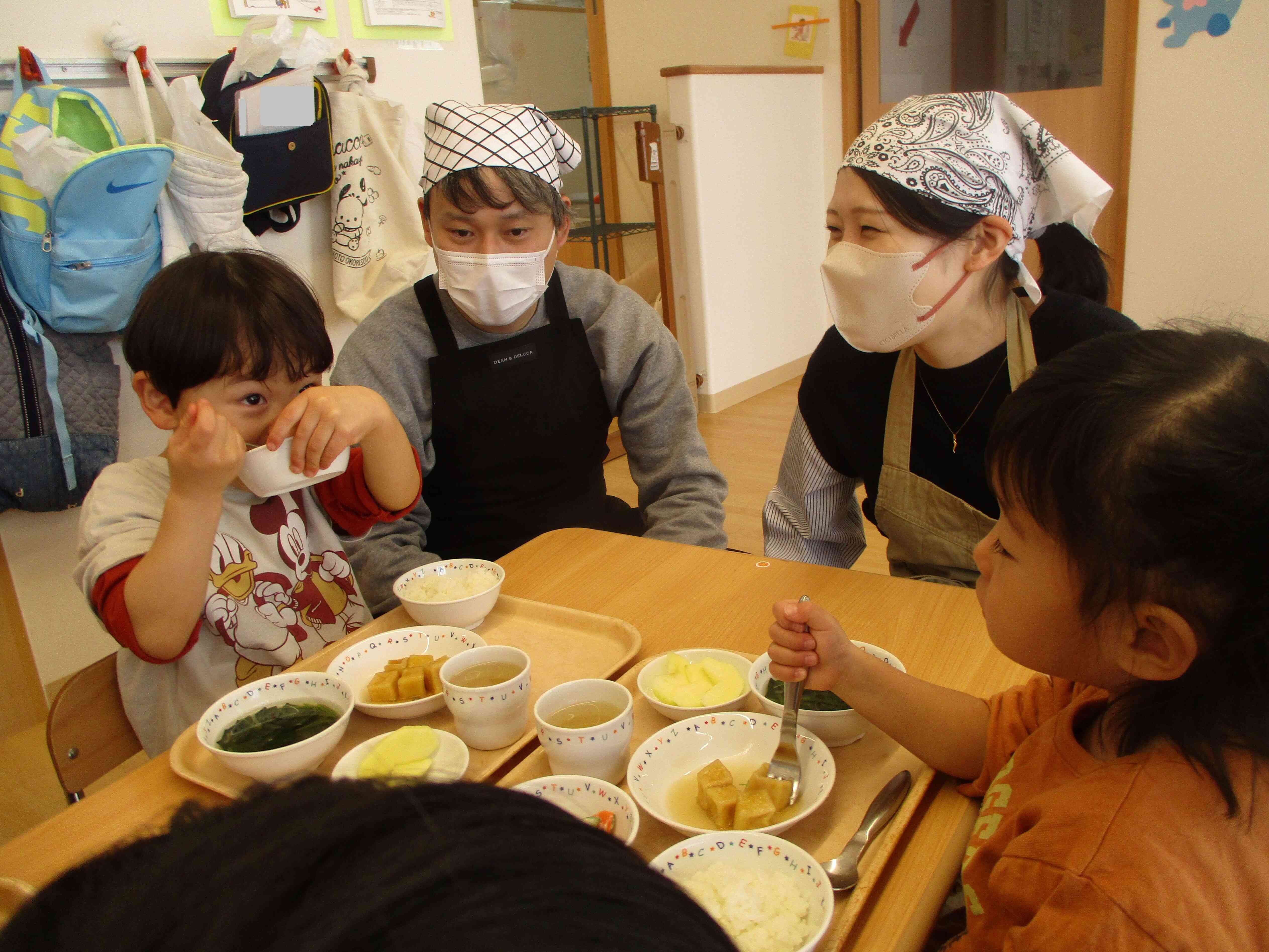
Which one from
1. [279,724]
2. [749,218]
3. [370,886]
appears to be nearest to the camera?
[370,886]

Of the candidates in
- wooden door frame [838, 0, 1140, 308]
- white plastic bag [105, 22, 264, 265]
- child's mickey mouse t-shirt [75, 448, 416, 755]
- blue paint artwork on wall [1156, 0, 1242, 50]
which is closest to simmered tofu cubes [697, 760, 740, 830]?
child's mickey mouse t-shirt [75, 448, 416, 755]

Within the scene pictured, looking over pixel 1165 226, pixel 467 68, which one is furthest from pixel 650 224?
pixel 1165 226

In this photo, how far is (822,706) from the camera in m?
Result: 0.93

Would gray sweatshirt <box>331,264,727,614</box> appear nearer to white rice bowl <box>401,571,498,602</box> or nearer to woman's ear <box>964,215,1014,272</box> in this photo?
white rice bowl <box>401,571,498,602</box>

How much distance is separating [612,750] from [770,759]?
0.16 m

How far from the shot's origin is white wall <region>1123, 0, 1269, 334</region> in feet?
11.8

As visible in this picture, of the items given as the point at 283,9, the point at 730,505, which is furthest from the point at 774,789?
the point at 730,505

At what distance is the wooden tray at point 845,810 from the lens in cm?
69

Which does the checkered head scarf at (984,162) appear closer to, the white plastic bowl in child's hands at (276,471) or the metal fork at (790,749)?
the metal fork at (790,749)

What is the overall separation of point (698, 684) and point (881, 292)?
2.40ft

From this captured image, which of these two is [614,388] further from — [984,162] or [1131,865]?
[1131,865]

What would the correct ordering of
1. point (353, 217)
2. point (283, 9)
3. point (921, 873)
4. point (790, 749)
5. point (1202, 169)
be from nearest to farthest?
A: point (921, 873) → point (790, 749) → point (283, 9) → point (353, 217) → point (1202, 169)

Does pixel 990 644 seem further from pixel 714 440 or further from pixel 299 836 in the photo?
pixel 714 440

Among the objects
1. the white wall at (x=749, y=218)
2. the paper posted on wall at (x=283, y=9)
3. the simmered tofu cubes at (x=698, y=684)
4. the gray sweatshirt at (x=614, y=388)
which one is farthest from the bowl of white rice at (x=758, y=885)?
the white wall at (x=749, y=218)
